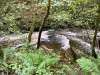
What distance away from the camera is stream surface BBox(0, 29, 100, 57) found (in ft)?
36.6

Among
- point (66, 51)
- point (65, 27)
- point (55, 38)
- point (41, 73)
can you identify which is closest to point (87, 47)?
point (66, 51)

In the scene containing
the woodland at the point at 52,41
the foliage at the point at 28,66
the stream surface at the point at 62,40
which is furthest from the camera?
the stream surface at the point at 62,40

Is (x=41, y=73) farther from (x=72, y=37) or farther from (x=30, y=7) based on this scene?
(x=30, y=7)

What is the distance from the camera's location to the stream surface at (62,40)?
36.6ft

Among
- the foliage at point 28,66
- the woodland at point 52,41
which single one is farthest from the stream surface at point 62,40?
the foliage at point 28,66

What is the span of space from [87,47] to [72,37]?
8.39 ft

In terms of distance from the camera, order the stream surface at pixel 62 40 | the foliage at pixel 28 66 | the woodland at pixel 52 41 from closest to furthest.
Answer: the foliage at pixel 28 66 < the woodland at pixel 52 41 < the stream surface at pixel 62 40

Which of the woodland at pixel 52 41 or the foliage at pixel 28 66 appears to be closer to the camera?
the foliage at pixel 28 66

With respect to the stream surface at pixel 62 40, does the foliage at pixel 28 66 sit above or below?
above

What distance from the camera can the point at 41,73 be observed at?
213 inches

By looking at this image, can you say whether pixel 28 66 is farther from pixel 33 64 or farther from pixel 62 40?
pixel 62 40

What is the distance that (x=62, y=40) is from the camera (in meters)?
13.1

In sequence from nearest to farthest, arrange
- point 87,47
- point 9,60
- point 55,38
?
point 9,60 < point 87,47 < point 55,38

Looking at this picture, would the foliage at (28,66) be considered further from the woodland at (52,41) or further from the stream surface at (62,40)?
the stream surface at (62,40)
